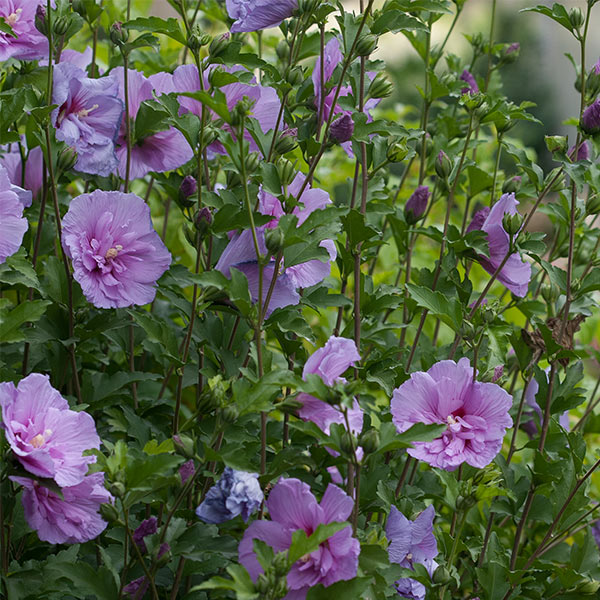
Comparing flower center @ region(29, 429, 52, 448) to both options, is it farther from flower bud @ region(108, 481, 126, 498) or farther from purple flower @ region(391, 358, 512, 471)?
purple flower @ region(391, 358, 512, 471)

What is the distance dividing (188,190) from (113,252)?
13cm

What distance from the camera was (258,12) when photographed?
95cm

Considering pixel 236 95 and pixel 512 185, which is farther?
pixel 512 185

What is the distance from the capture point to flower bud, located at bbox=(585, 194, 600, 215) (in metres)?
1.14

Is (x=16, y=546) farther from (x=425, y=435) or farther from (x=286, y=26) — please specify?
(x=286, y=26)

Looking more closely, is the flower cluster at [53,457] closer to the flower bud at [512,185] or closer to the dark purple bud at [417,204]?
the dark purple bud at [417,204]

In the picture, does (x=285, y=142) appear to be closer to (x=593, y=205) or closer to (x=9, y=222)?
(x=9, y=222)

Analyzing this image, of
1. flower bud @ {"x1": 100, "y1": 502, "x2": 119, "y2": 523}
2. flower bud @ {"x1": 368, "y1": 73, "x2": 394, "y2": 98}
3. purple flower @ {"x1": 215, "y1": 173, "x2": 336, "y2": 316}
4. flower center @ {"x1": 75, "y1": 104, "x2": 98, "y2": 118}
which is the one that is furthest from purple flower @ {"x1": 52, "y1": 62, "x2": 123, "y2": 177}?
flower bud @ {"x1": 100, "y1": 502, "x2": 119, "y2": 523}

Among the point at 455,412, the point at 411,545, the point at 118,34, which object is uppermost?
the point at 118,34

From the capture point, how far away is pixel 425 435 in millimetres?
781

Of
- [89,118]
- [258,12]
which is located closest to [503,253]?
[258,12]

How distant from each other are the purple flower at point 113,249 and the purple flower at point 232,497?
0.25 meters

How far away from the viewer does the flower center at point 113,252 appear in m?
0.98

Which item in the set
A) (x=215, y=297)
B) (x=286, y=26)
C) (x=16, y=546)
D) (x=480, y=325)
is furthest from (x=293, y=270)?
(x=16, y=546)
